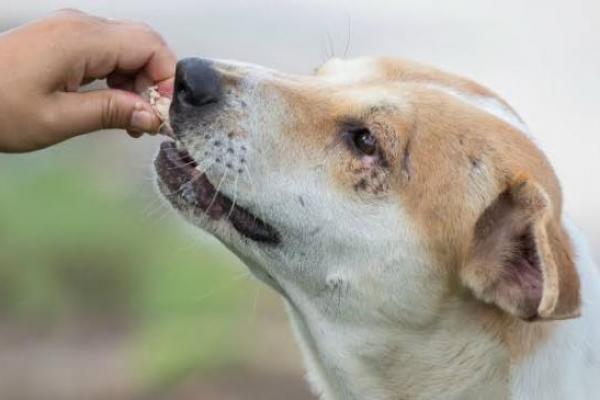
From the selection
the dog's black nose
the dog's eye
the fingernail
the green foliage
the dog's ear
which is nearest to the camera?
the dog's ear

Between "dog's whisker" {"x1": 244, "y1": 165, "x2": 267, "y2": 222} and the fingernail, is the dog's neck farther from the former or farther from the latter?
the fingernail

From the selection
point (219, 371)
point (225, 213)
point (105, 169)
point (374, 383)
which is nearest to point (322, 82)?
point (225, 213)

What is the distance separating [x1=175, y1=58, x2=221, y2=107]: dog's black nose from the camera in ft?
12.3

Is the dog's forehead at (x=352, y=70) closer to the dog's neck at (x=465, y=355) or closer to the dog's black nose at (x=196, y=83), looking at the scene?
the dog's black nose at (x=196, y=83)

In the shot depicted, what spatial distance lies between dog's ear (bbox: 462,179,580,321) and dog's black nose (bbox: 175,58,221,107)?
2.60 ft

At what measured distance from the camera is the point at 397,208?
3.87 m

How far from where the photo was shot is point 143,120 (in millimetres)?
4004

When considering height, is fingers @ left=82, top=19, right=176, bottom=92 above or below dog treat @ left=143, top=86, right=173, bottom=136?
above

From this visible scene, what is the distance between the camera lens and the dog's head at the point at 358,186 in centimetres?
379

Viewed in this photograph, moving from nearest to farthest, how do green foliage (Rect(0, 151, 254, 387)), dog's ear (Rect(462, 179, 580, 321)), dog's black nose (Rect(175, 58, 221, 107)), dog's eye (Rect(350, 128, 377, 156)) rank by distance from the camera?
1. dog's ear (Rect(462, 179, 580, 321))
2. dog's black nose (Rect(175, 58, 221, 107))
3. dog's eye (Rect(350, 128, 377, 156))
4. green foliage (Rect(0, 151, 254, 387))

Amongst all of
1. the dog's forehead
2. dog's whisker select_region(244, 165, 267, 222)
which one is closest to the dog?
dog's whisker select_region(244, 165, 267, 222)

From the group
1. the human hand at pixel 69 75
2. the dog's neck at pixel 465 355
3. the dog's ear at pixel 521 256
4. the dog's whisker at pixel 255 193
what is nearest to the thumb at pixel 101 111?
the human hand at pixel 69 75

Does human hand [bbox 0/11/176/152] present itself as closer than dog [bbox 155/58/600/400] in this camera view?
No

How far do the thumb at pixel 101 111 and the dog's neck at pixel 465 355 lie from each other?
68 centimetres
